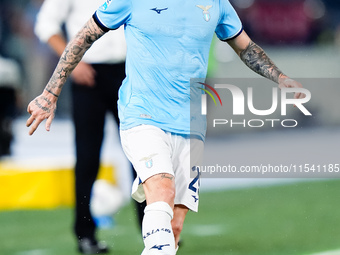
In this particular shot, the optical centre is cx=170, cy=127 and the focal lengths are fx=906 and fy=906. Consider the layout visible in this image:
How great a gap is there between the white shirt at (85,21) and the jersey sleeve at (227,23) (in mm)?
1650

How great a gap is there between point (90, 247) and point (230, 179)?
546cm

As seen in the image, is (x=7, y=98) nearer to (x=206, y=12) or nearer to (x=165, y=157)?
(x=206, y=12)

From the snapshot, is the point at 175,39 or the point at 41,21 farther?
the point at 41,21

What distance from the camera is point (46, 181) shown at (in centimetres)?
987

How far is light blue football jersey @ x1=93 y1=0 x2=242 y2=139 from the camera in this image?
5.21 meters

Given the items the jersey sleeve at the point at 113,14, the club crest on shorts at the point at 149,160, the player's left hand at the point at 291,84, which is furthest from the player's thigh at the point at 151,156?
the player's left hand at the point at 291,84

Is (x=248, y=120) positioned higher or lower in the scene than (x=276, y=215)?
lower

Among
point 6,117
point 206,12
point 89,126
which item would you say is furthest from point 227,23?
point 6,117

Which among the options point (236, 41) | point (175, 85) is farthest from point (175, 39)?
point (236, 41)

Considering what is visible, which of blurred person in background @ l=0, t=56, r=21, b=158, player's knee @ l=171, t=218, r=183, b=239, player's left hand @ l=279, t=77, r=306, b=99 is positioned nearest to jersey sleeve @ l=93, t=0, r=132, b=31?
player's left hand @ l=279, t=77, r=306, b=99

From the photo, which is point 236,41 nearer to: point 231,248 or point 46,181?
point 231,248

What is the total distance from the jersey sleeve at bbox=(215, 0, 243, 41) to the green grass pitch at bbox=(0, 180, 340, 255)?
1.97 metres

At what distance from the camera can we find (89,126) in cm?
729

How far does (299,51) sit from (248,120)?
2.90 meters
